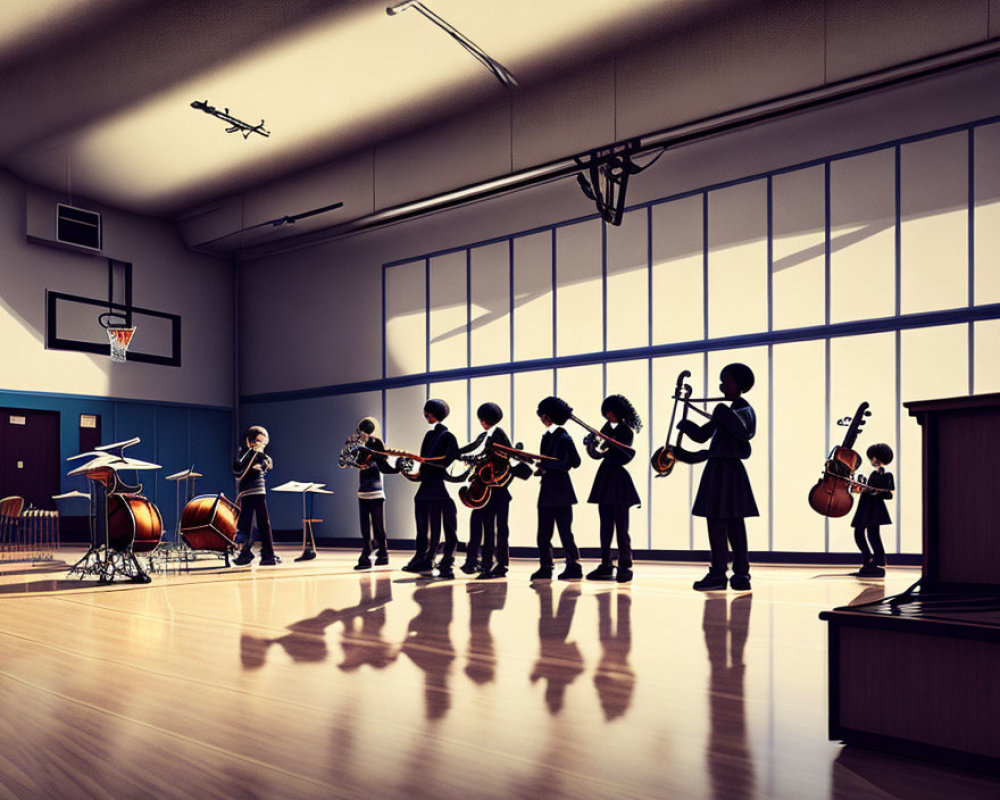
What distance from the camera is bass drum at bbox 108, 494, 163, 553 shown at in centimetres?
635

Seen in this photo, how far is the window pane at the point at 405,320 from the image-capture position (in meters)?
12.6

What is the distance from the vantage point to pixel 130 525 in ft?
20.8

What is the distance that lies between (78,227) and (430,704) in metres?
12.6

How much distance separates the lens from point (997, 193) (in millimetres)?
8109

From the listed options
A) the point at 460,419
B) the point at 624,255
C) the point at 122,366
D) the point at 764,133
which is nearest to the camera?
the point at 764,133

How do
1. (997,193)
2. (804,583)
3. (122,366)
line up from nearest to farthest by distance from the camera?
(804,583) < (997,193) < (122,366)

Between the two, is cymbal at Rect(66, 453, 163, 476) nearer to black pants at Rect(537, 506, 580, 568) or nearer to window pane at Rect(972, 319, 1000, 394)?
black pants at Rect(537, 506, 580, 568)

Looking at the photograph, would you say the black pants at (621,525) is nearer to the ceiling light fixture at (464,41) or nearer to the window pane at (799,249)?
the window pane at (799,249)

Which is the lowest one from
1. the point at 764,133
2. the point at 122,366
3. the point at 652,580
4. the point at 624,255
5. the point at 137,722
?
the point at 652,580

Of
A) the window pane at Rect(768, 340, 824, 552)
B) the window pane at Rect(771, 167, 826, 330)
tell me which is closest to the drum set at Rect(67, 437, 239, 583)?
the window pane at Rect(768, 340, 824, 552)

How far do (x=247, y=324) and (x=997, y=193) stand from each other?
11649 millimetres

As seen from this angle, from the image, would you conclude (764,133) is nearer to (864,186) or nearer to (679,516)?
(864,186)

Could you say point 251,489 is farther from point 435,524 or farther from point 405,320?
point 405,320

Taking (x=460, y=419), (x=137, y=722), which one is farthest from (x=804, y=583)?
(x=460, y=419)
